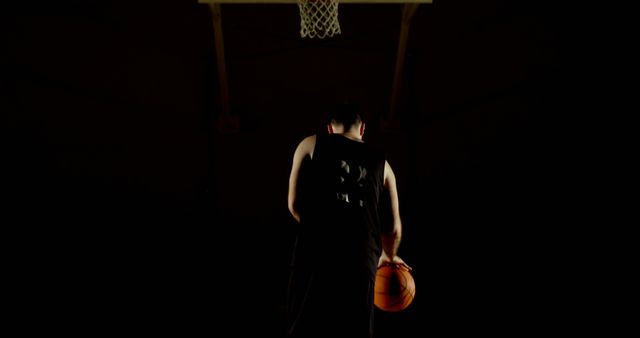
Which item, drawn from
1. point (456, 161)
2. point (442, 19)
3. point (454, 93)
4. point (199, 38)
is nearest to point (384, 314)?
point (456, 161)

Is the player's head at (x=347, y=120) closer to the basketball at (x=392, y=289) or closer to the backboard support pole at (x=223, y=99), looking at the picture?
the basketball at (x=392, y=289)

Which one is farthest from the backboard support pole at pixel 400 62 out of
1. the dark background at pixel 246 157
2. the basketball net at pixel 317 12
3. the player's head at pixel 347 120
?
the player's head at pixel 347 120

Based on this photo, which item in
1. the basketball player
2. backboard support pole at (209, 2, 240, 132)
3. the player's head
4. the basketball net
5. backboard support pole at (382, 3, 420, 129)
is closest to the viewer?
the basketball player

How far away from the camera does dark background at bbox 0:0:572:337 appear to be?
3725 millimetres

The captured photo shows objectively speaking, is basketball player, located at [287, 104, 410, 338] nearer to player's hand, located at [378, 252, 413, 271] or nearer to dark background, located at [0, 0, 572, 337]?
player's hand, located at [378, 252, 413, 271]

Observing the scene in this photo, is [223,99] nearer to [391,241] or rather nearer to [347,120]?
[347,120]

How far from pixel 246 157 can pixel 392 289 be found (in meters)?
2.49

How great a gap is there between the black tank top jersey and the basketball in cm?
56

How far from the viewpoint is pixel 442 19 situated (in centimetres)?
489

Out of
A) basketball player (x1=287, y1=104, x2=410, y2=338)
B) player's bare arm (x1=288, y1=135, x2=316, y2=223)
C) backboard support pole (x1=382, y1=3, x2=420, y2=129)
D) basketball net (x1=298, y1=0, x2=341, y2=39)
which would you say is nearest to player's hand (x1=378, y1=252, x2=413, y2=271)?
basketball player (x1=287, y1=104, x2=410, y2=338)

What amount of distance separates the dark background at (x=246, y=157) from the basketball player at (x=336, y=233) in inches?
80.1

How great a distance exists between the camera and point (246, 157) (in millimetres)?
4754

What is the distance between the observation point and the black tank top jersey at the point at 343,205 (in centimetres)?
213

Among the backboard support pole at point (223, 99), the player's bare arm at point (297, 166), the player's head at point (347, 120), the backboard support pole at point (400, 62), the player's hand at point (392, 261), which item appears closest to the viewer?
the player's bare arm at point (297, 166)
